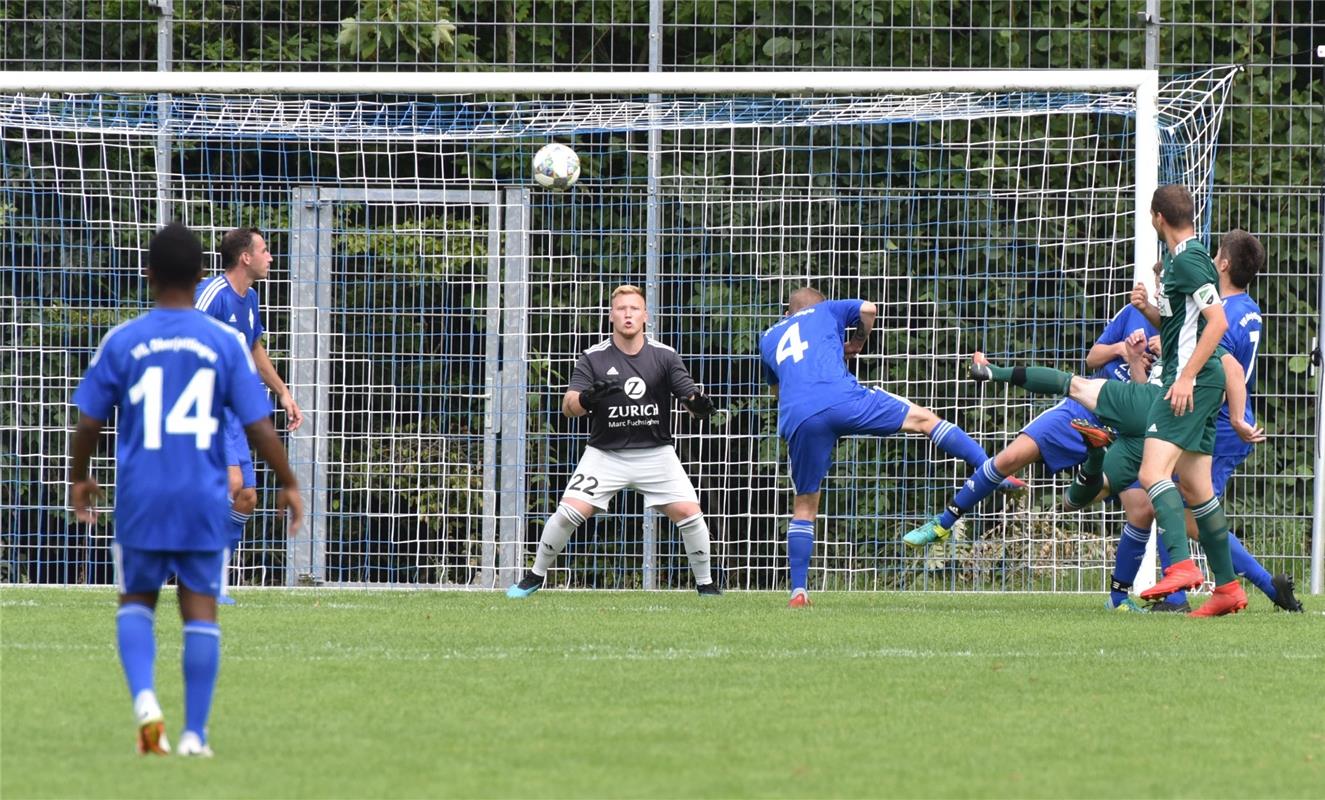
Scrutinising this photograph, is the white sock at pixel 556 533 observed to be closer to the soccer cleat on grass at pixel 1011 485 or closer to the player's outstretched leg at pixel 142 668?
the soccer cleat on grass at pixel 1011 485

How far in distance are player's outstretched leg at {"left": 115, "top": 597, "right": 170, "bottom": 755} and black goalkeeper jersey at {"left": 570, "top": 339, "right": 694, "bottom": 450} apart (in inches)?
221

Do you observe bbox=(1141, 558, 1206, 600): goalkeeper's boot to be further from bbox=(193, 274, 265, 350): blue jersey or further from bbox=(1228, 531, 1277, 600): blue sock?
bbox=(193, 274, 265, 350): blue jersey

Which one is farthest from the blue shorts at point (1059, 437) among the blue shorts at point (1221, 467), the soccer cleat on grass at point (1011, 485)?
the blue shorts at point (1221, 467)

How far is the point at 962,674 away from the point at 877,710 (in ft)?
3.44

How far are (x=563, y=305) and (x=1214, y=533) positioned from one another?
5305 millimetres

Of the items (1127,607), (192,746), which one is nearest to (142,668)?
(192,746)

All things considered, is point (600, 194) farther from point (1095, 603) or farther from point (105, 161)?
point (1095, 603)

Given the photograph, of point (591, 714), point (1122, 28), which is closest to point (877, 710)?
point (591, 714)

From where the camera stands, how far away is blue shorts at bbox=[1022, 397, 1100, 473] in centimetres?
1055

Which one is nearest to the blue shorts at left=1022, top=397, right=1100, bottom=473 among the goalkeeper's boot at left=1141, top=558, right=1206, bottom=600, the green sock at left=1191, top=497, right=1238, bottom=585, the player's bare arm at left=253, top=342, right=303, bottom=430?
the green sock at left=1191, top=497, right=1238, bottom=585

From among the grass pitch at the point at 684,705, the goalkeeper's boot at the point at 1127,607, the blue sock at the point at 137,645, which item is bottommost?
the goalkeeper's boot at the point at 1127,607

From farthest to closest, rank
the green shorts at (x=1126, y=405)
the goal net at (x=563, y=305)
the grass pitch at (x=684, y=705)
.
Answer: the goal net at (x=563, y=305), the green shorts at (x=1126, y=405), the grass pitch at (x=684, y=705)

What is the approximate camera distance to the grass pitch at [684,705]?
16.5 ft

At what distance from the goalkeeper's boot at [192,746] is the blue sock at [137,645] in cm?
17
